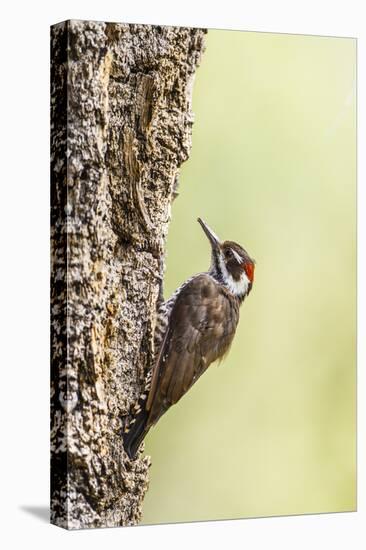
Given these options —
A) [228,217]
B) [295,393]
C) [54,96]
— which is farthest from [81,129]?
[295,393]

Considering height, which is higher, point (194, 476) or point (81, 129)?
point (81, 129)

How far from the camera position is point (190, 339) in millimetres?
5789

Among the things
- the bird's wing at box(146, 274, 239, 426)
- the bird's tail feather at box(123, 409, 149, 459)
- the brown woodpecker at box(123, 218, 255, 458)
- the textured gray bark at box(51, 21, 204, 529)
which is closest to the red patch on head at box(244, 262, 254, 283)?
the brown woodpecker at box(123, 218, 255, 458)

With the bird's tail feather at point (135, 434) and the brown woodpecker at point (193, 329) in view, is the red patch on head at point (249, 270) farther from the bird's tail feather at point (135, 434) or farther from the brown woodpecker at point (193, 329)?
the bird's tail feather at point (135, 434)

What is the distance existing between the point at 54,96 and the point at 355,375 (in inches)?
78.2

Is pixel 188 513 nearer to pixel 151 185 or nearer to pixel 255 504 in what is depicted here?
pixel 255 504

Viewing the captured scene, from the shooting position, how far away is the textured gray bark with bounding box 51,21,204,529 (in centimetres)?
545

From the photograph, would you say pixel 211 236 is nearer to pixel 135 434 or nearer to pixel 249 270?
pixel 249 270

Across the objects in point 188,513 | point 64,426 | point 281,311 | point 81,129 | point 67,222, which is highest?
point 81,129

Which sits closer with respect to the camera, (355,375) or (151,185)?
(151,185)

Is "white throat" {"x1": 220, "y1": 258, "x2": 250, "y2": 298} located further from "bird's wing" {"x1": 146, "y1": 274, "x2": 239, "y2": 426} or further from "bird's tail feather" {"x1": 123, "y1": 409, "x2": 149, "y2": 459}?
"bird's tail feather" {"x1": 123, "y1": 409, "x2": 149, "y2": 459}

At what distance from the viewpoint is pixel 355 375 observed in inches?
246

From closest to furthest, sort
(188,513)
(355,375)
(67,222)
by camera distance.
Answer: (67,222), (188,513), (355,375)

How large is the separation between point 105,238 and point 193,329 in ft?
2.02
